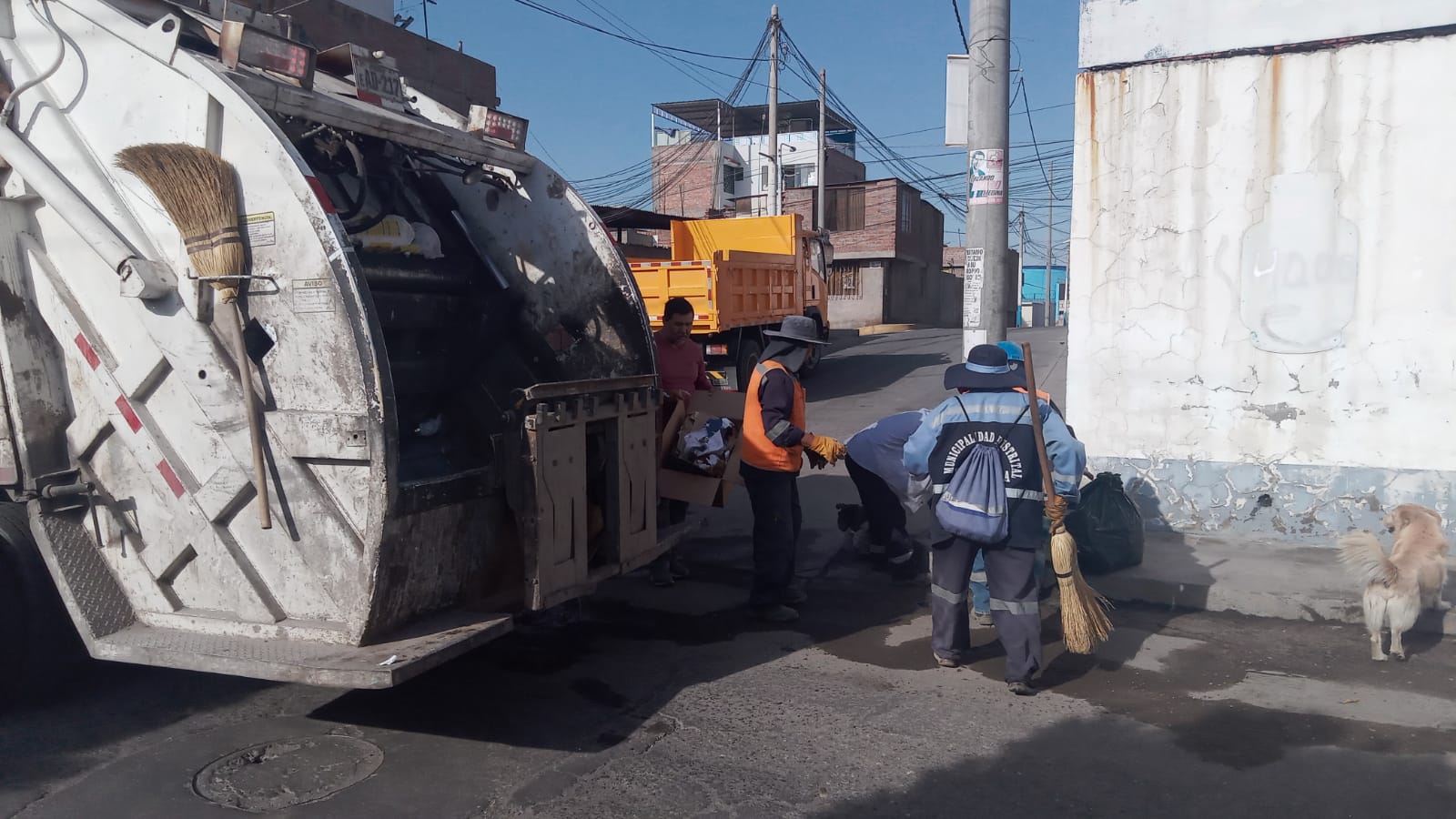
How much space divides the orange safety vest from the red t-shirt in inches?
30.0

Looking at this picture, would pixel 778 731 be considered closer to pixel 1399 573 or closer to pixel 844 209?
pixel 1399 573

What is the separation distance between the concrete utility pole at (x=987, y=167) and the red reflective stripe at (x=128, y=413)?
14.4 ft

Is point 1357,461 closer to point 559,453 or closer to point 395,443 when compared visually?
point 559,453

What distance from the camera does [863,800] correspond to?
3.47 m

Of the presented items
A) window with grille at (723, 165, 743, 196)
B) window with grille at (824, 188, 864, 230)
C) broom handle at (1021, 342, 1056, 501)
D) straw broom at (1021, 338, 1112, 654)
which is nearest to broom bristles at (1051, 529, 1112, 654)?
straw broom at (1021, 338, 1112, 654)

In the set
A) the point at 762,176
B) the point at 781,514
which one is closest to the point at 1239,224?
the point at 781,514

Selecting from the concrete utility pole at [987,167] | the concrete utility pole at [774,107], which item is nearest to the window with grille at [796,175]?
the concrete utility pole at [774,107]

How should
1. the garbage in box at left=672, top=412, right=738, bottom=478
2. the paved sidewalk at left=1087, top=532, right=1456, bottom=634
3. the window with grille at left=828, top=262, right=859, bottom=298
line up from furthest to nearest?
the window with grille at left=828, top=262, right=859, bottom=298
the garbage in box at left=672, top=412, right=738, bottom=478
the paved sidewalk at left=1087, top=532, right=1456, bottom=634

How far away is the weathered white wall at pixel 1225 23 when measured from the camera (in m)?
5.76

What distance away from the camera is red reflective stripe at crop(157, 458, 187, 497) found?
3.90m

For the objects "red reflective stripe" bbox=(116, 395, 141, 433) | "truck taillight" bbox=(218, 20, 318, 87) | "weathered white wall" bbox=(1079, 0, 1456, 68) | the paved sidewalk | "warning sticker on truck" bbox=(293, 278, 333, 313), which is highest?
"weathered white wall" bbox=(1079, 0, 1456, 68)

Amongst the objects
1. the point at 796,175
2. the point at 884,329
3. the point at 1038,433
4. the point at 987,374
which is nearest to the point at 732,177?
the point at 796,175

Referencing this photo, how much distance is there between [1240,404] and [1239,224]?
3.47ft

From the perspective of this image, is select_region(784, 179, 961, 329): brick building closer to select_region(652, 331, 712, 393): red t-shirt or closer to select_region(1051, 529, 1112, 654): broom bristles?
select_region(652, 331, 712, 393): red t-shirt
